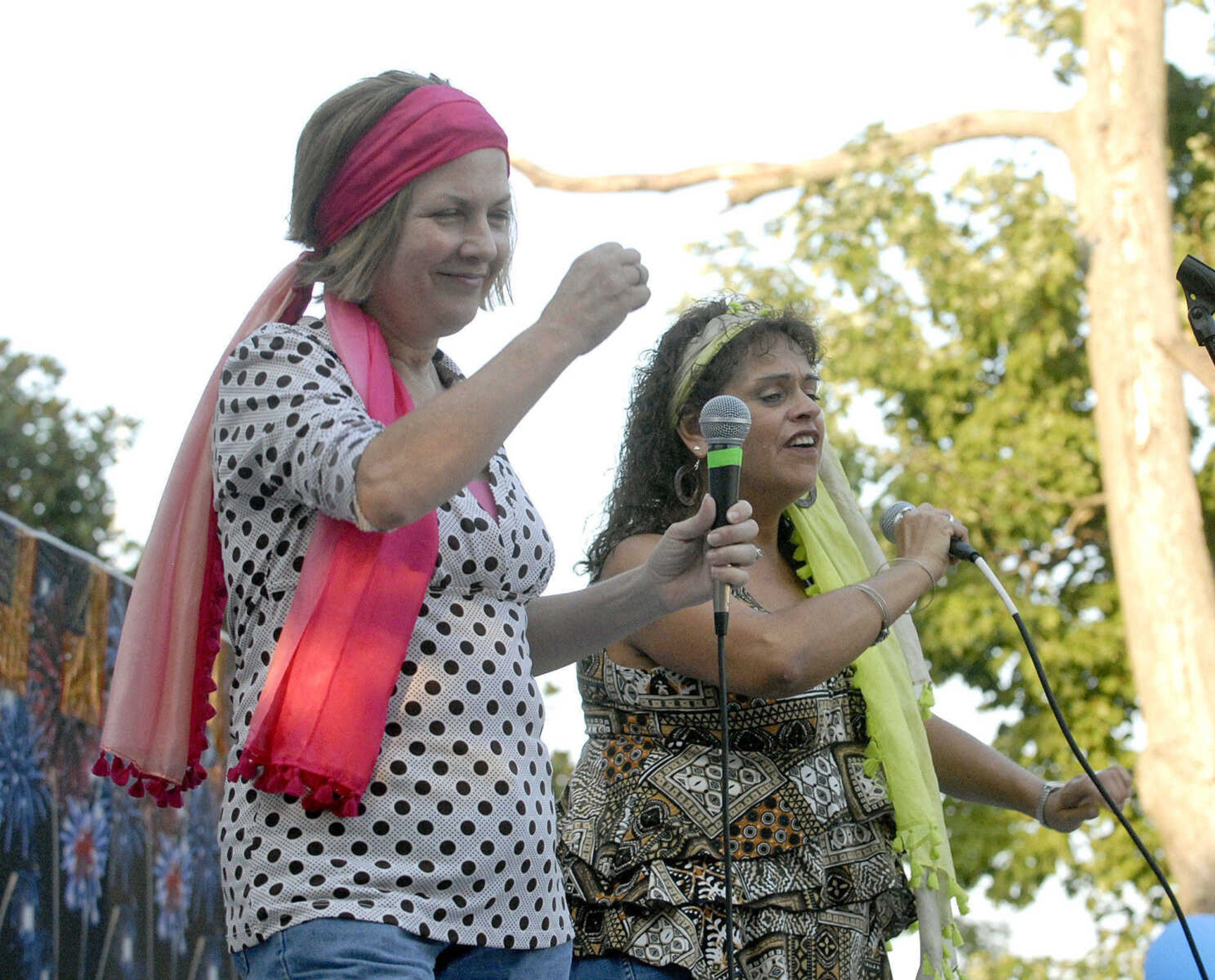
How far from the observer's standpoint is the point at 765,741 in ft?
8.59

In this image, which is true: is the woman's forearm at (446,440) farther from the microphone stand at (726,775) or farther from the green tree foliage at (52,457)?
the green tree foliage at (52,457)

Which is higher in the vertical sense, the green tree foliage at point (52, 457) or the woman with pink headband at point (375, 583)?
the green tree foliage at point (52, 457)

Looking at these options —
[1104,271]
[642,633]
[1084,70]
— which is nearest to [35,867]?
[642,633]

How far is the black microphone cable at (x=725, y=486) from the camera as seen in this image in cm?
211

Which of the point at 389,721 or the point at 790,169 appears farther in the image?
the point at 790,169

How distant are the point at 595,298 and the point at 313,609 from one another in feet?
1.56

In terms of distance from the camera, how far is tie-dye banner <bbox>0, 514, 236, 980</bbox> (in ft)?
11.5

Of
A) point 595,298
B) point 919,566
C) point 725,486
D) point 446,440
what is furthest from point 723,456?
point 919,566

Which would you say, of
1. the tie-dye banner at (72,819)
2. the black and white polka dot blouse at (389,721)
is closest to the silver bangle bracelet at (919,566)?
the black and white polka dot blouse at (389,721)

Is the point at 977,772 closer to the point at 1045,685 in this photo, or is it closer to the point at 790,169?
the point at 1045,685

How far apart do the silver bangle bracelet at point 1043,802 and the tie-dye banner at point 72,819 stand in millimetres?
2178

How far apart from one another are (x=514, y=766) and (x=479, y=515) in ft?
1.03

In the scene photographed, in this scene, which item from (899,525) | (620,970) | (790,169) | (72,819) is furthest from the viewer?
(790,169)

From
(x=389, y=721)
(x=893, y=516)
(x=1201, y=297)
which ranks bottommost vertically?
(x=389, y=721)
